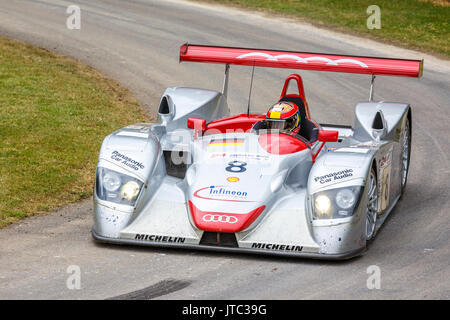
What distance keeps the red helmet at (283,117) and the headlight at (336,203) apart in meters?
1.70

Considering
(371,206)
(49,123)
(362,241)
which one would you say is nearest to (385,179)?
(371,206)

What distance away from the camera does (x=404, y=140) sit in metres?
11.4

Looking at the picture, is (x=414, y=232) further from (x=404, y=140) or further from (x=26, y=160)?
(x=26, y=160)

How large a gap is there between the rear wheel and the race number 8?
135 cm

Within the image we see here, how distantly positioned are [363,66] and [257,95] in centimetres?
673

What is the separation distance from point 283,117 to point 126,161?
2023 millimetres

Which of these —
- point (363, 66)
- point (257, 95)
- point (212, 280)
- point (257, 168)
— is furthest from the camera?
point (257, 95)

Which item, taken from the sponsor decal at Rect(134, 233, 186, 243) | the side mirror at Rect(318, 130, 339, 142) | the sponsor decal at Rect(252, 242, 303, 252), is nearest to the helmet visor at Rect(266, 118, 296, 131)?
the side mirror at Rect(318, 130, 339, 142)

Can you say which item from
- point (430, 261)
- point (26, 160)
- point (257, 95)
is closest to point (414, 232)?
point (430, 261)

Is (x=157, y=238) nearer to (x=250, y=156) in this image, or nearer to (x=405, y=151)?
(x=250, y=156)

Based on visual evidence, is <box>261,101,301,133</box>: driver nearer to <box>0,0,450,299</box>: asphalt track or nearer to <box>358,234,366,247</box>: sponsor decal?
<box>0,0,450,299</box>: asphalt track

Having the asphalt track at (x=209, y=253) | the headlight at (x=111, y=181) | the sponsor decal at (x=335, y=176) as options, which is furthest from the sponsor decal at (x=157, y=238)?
the sponsor decal at (x=335, y=176)

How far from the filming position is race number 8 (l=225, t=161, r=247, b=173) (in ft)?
29.7

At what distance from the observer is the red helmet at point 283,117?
10.1 m
